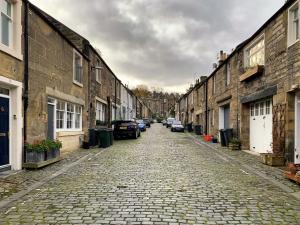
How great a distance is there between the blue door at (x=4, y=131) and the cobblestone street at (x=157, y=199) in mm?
1843

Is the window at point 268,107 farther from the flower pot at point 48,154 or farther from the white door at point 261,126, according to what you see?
the flower pot at point 48,154

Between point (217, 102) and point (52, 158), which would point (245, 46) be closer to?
point (217, 102)

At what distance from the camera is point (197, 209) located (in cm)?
619

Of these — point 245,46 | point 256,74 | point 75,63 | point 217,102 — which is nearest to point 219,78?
point 217,102

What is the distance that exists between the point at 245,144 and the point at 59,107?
9.70 meters

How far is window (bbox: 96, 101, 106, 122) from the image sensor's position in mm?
24034

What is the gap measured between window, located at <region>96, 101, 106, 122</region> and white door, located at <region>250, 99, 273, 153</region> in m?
11.3

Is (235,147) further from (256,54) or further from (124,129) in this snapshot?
(124,129)

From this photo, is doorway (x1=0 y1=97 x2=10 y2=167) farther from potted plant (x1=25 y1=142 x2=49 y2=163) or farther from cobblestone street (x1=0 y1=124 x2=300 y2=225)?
cobblestone street (x1=0 y1=124 x2=300 y2=225)

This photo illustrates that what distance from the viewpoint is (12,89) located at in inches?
408

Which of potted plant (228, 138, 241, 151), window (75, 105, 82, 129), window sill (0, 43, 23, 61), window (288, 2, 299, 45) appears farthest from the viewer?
window (75, 105, 82, 129)

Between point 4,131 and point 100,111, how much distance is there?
15461 millimetres

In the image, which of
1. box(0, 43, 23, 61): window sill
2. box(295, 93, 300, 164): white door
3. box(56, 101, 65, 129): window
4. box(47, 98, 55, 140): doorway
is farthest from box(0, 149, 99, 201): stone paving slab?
box(295, 93, 300, 164): white door

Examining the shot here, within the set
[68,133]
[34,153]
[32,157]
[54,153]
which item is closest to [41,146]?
[34,153]
